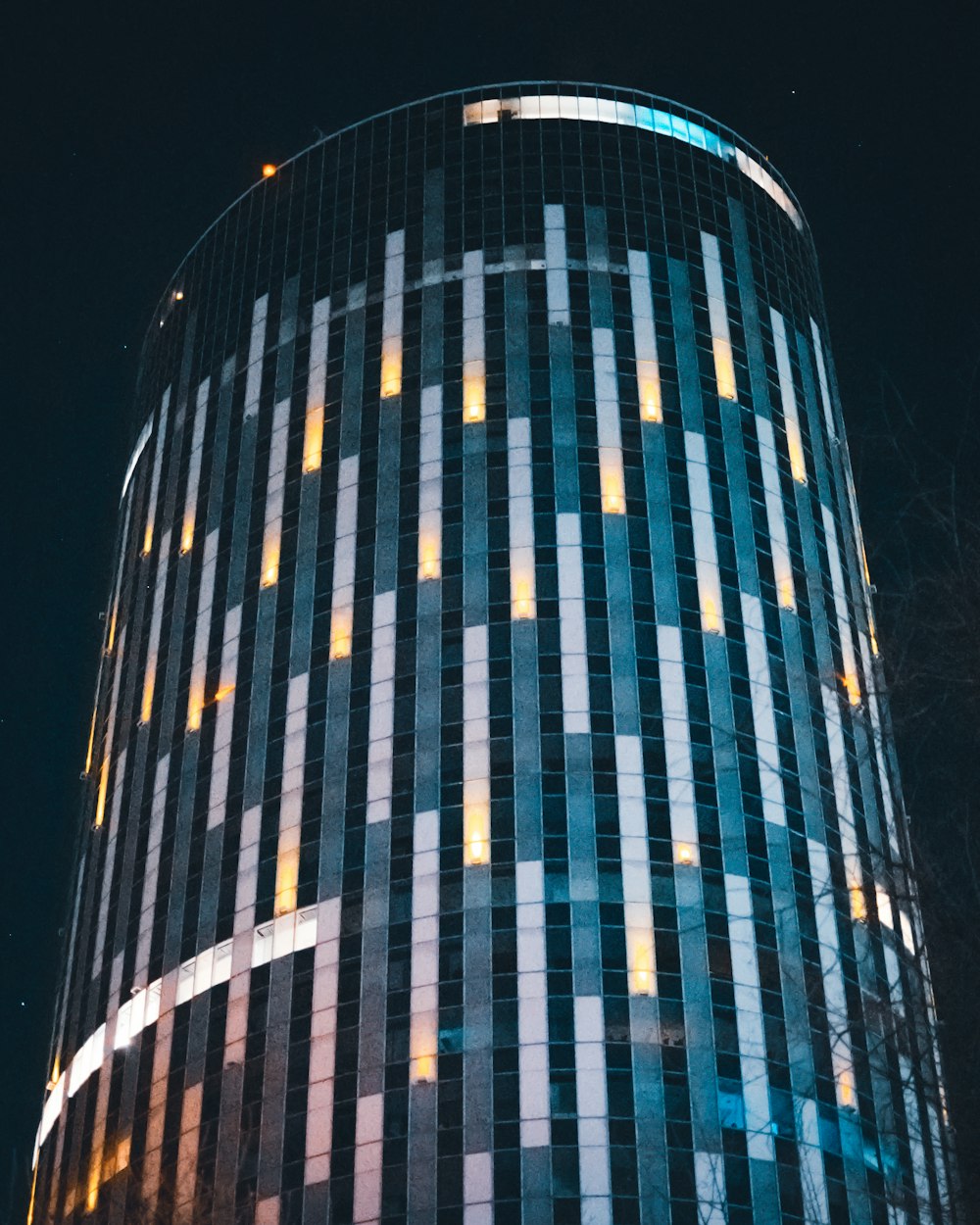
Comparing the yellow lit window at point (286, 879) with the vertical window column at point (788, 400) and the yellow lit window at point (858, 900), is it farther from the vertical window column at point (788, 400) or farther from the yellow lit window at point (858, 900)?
the yellow lit window at point (858, 900)

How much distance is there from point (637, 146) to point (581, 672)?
46.6 metres

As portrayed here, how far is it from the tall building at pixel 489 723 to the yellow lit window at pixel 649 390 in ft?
0.78

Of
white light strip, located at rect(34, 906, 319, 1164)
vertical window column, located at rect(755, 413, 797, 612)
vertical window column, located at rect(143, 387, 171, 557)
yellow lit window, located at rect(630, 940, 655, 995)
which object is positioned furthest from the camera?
vertical window column, located at rect(143, 387, 171, 557)

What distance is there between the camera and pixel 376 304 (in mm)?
127625

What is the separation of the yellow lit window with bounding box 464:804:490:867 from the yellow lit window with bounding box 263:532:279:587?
83.1 ft

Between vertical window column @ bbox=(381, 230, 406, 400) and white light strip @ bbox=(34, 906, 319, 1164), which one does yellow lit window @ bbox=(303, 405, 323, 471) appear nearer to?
vertical window column @ bbox=(381, 230, 406, 400)

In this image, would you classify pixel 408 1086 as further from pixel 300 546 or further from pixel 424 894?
pixel 300 546

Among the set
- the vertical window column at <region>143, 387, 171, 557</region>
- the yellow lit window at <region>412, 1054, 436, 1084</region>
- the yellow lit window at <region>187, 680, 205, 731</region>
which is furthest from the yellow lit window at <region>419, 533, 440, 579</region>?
the yellow lit window at <region>412, 1054, 436, 1084</region>

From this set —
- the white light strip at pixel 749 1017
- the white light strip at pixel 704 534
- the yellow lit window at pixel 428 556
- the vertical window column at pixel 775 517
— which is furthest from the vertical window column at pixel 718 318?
the white light strip at pixel 749 1017

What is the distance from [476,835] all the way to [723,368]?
3985cm

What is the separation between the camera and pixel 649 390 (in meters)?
119

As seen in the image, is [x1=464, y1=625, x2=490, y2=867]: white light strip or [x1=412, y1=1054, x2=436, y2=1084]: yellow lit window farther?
[x1=464, y1=625, x2=490, y2=867]: white light strip

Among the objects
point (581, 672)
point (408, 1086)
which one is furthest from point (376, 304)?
point (408, 1086)

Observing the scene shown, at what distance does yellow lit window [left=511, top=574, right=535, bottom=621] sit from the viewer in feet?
355
